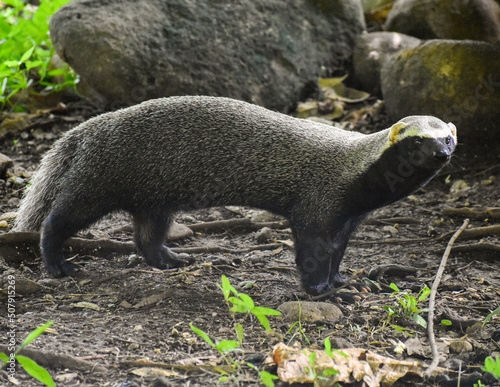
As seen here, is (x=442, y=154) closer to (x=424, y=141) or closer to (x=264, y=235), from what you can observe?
(x=424, y=141)

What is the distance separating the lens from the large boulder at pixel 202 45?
741 centimetres

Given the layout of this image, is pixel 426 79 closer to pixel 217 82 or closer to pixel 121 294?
pixel 217 82

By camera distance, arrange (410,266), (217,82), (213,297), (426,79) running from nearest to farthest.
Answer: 1. (213,297)
2. (410,266)
3. (426,79)
4. (217,82)

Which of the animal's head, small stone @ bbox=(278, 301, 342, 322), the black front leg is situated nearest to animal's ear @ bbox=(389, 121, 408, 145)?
the animal's head

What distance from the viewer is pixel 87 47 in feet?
24.0

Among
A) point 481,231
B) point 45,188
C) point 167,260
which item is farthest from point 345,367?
point 45,188

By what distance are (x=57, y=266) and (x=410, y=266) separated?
123 inches

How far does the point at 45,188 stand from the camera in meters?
5.42

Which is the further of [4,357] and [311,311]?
[311,311]

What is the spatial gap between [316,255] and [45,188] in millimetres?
2586

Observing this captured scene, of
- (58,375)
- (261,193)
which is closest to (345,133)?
(261,193)

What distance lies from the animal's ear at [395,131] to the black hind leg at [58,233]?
2570 millimetres

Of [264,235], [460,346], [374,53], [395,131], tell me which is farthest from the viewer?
[374,53]

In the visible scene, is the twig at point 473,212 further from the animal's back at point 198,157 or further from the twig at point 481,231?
the animal's back at point 198,157
